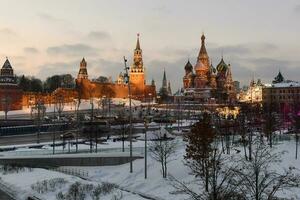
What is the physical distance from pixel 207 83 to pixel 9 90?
2526 inches

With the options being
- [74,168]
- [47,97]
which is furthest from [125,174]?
[47,97]

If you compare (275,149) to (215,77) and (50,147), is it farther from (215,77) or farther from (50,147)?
(215,77)

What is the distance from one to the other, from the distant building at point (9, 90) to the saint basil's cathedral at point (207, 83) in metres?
54.9

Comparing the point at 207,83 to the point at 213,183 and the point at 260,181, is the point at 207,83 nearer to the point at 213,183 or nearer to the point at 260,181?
the point at 260,181

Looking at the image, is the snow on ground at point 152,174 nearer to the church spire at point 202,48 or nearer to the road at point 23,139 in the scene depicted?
the road at point 23,139

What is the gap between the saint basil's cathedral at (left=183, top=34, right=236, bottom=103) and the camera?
6407 inches

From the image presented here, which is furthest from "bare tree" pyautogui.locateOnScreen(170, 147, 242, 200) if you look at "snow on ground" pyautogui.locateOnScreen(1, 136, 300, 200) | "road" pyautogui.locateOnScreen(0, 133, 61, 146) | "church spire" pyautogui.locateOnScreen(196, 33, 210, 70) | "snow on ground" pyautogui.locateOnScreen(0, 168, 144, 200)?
"church spire" pyautogui.locateOnScreen(196, 33, 210, 70)

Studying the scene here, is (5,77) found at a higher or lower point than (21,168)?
higher

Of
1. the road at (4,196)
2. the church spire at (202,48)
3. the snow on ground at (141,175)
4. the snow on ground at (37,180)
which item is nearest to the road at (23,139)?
the snow on ground at (37,180)

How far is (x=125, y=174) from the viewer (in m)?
43.3

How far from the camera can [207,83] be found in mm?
166250

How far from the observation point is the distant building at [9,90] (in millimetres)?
139375

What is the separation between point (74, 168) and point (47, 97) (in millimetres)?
118225

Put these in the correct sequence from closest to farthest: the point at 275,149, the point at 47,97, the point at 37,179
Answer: the point at 37,179
the point at 275,149
the point at 47,97
